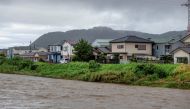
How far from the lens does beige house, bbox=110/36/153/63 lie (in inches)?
2249

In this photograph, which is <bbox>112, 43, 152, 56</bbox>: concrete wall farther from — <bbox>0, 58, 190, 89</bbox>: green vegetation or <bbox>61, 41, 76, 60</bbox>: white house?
<bbox>61, 41, 76, 60</bbox>: white house

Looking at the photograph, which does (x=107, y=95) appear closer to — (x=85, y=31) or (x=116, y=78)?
(x=116, y=78)

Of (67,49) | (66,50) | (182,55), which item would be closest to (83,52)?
(182,55)

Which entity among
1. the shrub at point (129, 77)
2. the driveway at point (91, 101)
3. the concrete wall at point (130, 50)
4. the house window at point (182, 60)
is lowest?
the driveway at point (91, 101)

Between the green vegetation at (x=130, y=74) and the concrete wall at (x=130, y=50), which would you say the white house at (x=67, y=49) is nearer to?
the concrete wall at (x=130, y=50)

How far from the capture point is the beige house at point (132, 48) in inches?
2249

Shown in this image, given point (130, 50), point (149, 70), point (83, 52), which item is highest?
point (130, 50)

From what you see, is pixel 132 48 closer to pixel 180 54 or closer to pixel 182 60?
pixel 180 54

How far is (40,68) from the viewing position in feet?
171

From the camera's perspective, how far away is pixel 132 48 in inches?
2275

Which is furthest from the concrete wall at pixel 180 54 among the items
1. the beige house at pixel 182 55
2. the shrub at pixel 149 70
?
the shrub at pixel 149 70

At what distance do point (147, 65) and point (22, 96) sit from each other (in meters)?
16.1

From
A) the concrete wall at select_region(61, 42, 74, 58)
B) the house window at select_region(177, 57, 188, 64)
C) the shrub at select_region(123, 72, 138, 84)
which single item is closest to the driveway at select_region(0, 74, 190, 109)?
the shrub at select_region(123, 72, 138, 84)

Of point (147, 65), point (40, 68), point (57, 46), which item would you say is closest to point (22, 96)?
point (147, 65)
